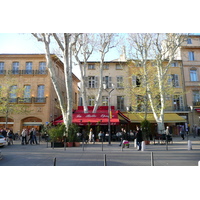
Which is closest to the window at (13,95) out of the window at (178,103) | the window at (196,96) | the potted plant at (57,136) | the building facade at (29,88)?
the building facade at (29,88)

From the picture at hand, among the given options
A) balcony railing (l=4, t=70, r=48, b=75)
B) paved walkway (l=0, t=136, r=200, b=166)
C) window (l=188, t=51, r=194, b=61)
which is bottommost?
paved walkway (l=0, t=136, r=200, b=166)

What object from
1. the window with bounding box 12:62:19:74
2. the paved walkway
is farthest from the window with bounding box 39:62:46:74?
the paved walkway

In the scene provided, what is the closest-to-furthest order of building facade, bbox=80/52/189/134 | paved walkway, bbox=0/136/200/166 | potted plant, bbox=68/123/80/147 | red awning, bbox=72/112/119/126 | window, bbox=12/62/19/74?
paved walkway, bbox=0/136/200/166 → potted plant, bbox=68/123/80/147 → red awning, bbox=72/112/119/126 → window, bbox=12/62/19/74 → building facade, bbox=80/52/189/134

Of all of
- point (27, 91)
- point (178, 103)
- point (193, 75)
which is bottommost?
point (178, 103)

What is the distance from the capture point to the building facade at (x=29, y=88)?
2144 cm

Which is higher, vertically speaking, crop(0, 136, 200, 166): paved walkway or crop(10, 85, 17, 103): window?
crop(10, 85, 17, 103): window

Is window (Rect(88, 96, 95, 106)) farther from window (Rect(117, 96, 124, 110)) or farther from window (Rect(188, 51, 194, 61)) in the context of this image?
window (Rect(188, 51, 194, 61))

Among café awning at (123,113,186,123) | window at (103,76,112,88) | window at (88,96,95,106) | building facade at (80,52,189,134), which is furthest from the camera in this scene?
window at (103,76,112,88)

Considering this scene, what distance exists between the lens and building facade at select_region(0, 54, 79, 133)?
2144 centimetres

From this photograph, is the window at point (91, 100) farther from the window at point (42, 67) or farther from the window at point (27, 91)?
the window at point (27, 91)

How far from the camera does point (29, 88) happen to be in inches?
880

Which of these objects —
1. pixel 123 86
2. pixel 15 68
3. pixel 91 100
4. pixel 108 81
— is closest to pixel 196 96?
pixel 123 86

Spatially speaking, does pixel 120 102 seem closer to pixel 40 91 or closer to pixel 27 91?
pixel 40 91
